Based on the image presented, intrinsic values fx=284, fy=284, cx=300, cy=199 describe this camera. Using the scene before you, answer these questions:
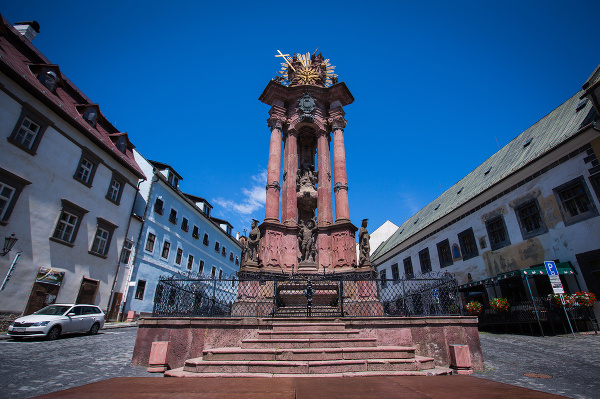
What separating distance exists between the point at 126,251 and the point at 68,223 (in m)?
5.17

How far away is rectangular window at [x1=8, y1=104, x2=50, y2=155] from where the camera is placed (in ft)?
45.0

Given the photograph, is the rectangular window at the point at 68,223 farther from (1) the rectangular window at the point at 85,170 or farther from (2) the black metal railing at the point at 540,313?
(2) the black metal railing at the point at 540,313

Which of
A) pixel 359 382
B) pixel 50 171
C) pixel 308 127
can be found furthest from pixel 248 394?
pixel 50 171

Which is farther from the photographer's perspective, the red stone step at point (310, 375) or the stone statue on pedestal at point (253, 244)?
the stone statue on pedestal at point (253, 244)

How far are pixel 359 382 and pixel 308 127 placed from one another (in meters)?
13.4

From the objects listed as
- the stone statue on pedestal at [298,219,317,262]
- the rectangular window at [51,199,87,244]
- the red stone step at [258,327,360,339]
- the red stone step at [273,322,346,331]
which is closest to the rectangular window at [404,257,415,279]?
the stone statue on pedestal at [298,219,317,262]

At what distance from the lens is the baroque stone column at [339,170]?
1325cm

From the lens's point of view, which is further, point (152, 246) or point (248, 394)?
point (152, 246)

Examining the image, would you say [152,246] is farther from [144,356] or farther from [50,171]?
[144,356]

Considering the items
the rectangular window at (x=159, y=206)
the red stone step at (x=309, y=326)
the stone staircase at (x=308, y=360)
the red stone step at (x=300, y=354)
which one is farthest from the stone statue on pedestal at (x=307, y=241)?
the rectangular window at (x=159, y=206)

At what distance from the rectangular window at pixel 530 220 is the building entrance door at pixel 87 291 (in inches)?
1010

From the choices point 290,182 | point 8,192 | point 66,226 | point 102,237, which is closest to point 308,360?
point 290,182

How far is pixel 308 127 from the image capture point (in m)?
16.0

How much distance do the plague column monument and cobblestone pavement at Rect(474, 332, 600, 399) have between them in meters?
5.17
